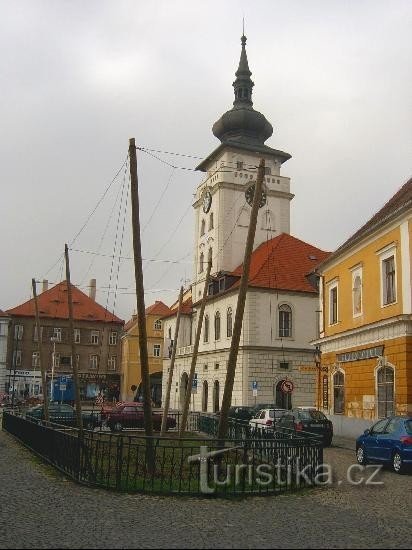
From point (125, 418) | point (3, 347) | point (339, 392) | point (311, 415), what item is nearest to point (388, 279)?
point (311, 415)

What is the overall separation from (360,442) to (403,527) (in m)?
8.89

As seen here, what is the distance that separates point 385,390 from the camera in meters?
25.1

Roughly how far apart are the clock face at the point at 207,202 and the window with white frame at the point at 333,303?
94.6ft

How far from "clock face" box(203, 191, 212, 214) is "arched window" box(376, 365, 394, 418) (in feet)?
119

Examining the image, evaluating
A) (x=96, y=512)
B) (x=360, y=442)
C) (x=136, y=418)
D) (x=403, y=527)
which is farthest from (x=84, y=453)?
(x=136, y=418)

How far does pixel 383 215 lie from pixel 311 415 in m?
8.86

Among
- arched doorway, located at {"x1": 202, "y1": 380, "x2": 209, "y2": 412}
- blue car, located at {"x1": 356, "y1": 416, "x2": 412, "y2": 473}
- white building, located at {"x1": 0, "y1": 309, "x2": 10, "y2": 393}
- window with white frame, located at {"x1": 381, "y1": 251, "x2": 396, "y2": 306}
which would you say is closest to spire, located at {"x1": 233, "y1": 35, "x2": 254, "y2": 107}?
arched doorway, located at {"x1": 202, "y1": 380, "x2": 209, "y2": 412}

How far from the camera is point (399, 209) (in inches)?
937

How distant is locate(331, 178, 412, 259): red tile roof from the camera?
2528 cm

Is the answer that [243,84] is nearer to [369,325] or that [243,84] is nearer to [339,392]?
[339,392]

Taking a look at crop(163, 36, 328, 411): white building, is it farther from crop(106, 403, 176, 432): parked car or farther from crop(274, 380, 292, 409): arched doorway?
crop(106, 403, 176, 432): parked car

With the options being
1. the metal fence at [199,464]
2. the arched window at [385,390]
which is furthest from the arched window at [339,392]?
the metal fence at [199,464]

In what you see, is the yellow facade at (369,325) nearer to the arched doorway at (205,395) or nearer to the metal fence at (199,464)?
the metal fence at (199,464)

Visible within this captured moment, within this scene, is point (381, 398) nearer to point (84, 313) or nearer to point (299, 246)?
point (299, 246)
